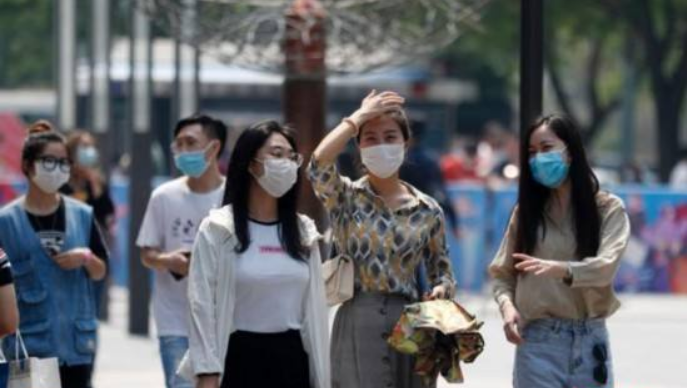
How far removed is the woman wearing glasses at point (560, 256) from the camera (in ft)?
26.7

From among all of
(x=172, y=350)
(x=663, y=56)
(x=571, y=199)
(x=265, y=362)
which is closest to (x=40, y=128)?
(x=172, y=350)

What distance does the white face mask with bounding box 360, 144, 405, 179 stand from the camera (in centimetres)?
807

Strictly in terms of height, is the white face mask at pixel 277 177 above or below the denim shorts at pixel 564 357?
above

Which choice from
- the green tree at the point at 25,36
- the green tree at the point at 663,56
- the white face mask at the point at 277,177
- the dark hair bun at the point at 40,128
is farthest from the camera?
the green tree at the point at 25,36

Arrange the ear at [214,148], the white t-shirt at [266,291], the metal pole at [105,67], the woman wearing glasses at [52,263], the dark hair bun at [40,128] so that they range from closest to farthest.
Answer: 1. the white t-shirt at [266,291]
2. the woman wearing glasses at [52,263]
3. the dark hair bun at [40,128]
4. the ear at [214,148]
5. the metal pole at [105,67]

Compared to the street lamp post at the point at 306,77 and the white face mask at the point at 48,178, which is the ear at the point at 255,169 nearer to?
the white face mask at the point at 48,178

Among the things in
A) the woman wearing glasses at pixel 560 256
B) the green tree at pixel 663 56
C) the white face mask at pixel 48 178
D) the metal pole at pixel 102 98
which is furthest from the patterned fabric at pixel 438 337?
the green tree at pixel 663 56

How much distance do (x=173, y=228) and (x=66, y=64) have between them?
12.2 m

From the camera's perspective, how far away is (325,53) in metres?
13.5

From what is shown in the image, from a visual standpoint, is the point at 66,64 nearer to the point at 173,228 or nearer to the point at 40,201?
the point at 173,228

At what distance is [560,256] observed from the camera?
8219mm

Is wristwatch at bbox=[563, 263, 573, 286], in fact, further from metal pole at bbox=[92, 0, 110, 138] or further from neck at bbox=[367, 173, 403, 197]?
metal pole at bbox=[92, 0, 110, 138]

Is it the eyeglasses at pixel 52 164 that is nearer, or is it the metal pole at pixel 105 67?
the eyeglasses at pixel 52 164

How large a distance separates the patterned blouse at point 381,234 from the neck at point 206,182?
210 centimetres
